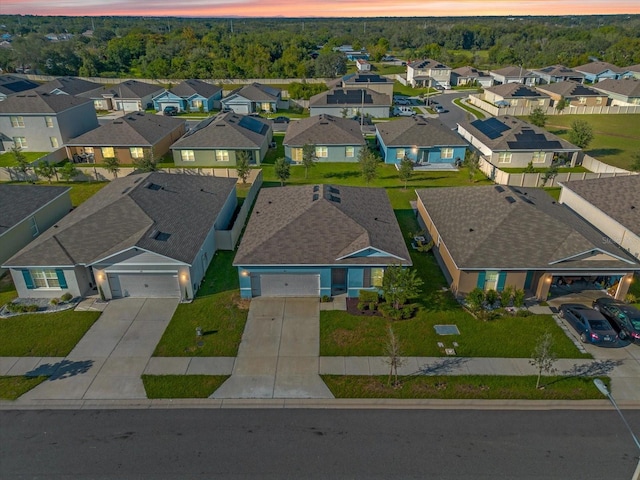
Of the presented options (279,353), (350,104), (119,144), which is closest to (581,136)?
(350,104)

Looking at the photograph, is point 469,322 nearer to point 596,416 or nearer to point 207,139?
point 596,416

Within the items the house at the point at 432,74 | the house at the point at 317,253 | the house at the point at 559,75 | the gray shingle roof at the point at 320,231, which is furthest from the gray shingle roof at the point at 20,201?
the house at the point at 559,75

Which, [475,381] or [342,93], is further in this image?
[342,93]

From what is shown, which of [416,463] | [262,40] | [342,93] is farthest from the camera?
[262,40]

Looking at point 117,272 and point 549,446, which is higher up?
point 117,272

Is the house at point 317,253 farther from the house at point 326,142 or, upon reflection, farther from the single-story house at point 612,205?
the house at point 326,142

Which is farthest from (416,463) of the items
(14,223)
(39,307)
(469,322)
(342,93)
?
(342,93)
